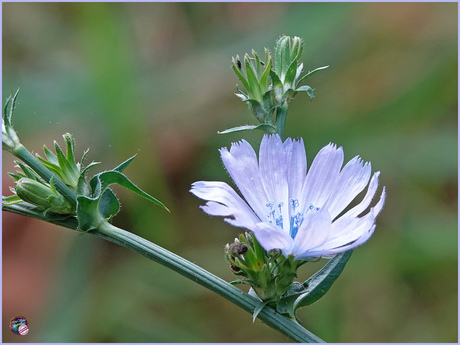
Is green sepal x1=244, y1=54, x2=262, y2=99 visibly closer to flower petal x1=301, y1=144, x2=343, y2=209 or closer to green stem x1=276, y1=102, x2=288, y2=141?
green stem x1=276, y1=102, x2=288, y2=141

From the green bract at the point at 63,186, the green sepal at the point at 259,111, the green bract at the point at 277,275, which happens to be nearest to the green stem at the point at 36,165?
the green bract at the point at 63,186

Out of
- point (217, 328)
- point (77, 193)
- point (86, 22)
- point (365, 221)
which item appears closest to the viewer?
point (365, 221)

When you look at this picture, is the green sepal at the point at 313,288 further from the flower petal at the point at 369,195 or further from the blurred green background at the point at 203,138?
the blurred green background at the point at 203,138

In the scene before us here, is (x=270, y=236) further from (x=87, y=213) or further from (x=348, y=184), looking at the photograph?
(x=87, y=213)

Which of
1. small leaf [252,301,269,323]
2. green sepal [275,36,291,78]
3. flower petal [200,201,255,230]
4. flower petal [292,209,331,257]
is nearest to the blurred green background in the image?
green sepal [275,36,291,78]

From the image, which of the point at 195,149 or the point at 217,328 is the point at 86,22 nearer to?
the point at 195,149


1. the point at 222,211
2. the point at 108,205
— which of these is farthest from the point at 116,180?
the point at 222,211

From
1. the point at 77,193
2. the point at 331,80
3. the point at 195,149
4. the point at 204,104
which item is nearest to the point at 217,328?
the point at 195,149
